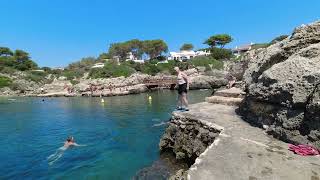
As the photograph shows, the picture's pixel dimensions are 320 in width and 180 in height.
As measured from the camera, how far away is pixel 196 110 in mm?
15719

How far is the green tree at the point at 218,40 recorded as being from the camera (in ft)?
390

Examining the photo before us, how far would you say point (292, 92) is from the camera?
9.78 metres

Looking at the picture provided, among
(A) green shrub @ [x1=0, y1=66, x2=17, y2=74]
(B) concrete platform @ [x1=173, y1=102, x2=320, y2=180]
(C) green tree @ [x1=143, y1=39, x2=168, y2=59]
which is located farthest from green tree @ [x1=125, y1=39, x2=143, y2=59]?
(B) concrete platform @ [x1=173, y1=102, x2=320, y2=180]

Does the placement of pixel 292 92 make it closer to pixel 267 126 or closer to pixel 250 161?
pixel 267 126

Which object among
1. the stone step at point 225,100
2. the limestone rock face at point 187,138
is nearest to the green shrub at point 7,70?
the stone step at point 225,100

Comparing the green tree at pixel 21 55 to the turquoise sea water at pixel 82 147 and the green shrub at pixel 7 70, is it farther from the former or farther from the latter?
the turquoise sea water at pixel 82 147

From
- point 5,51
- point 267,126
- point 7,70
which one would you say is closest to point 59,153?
point 267,126

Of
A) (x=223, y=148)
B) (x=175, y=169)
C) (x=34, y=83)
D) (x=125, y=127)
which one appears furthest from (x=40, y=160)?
(x=34, y=83)

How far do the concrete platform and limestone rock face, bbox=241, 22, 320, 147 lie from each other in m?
A: 0.66

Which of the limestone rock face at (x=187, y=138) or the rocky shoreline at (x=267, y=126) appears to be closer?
the rocky shoreline at (x=267, y=126)

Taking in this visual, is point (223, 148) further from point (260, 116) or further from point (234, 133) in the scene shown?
point (260, 116)

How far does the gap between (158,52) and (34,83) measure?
51285mm

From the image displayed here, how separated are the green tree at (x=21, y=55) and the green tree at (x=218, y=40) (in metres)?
70.2

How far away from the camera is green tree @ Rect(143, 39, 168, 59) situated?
12256 centimetres
